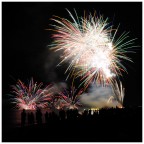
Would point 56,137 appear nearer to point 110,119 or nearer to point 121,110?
point 110,119

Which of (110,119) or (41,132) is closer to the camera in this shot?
(41,132)

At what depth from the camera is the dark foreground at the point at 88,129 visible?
11352 millimetres

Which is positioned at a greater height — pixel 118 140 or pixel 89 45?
pixel 89 45

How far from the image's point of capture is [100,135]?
11.9 meters

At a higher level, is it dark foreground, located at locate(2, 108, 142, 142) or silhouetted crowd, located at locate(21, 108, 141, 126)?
silhouetted crowd, located at locate(21, 108, 141, 126)

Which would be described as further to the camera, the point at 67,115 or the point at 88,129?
the point at 67,115

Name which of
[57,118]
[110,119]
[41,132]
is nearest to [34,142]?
[41,132]

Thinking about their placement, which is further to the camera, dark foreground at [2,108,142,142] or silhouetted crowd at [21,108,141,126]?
silhouetted crowd at [21,108,141,126]

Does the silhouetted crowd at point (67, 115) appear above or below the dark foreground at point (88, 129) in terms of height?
above

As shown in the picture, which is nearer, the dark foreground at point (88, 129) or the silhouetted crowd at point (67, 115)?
the dark foreground at point (88, 129)

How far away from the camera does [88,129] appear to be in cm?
1273

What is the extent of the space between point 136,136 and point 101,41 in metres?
12.5

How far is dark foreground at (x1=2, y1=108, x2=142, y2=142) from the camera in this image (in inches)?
447

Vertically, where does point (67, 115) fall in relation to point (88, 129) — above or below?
above
